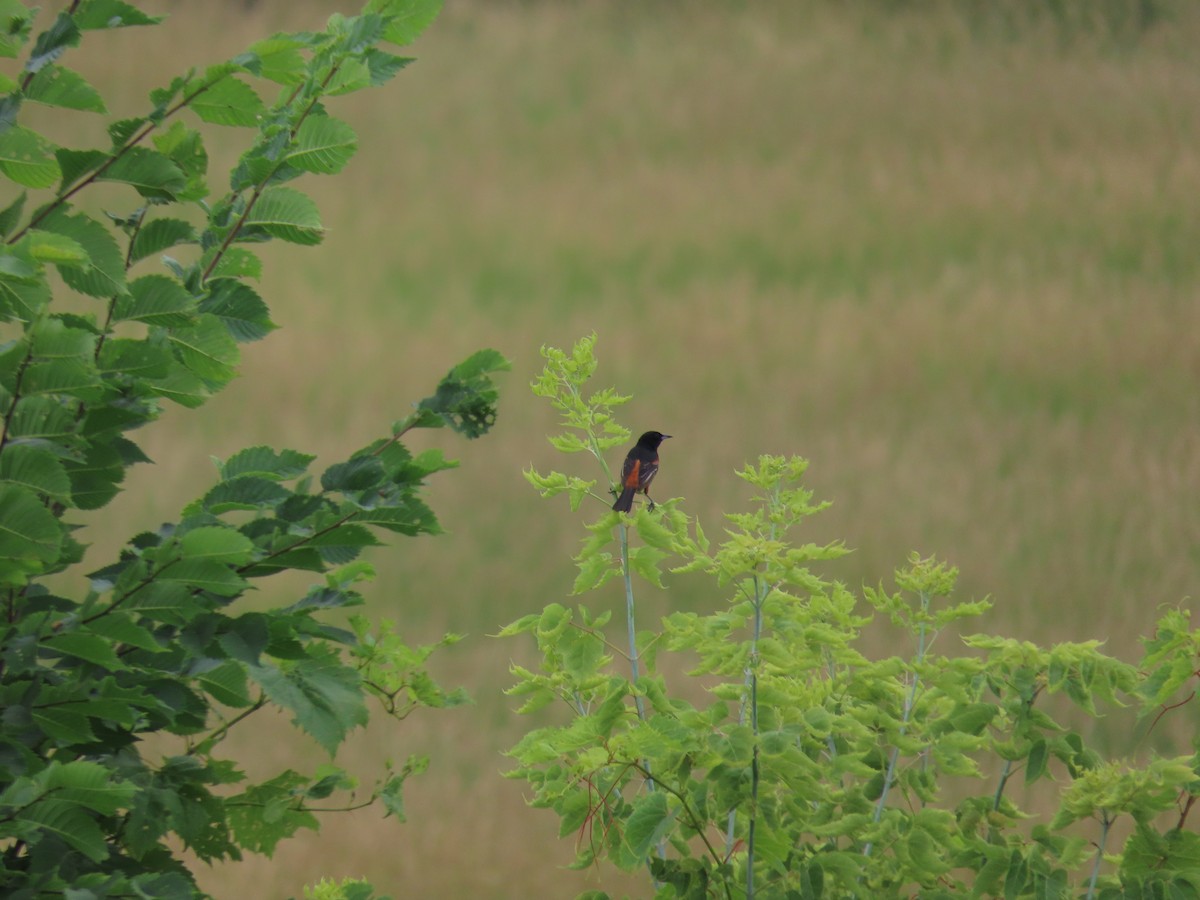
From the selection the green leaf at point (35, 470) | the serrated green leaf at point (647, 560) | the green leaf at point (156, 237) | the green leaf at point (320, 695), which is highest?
the green leaf at point (156, 237)

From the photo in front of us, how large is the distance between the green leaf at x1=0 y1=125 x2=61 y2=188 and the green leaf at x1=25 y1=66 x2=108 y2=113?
8 cm

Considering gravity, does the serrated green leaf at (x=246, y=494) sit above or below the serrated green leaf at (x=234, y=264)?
below

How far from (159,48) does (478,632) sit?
11792 mm

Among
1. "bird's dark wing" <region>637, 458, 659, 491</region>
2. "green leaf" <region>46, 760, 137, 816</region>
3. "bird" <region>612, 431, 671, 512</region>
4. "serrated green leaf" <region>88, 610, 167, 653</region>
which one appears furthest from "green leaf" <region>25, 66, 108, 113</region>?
"bird's dark wing" <region>637, 458, 659, 491</region>

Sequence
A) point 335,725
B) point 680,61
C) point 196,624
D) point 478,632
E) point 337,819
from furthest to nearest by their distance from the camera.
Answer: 1. point 680,61
2. point 478,632
3. point 337,819
4. point 196,624
5. point 335,725

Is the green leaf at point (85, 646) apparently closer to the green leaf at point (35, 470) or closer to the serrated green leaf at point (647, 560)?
the green leaf at point (35, 470)

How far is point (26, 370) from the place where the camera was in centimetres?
244

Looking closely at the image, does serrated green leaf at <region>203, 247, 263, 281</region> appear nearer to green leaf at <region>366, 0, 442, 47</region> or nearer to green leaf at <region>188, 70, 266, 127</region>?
green leaf at <region>188, 70, 266, 127</region>

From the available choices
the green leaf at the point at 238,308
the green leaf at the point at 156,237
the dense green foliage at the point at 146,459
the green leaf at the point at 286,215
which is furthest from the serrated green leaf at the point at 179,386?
the green leaf at the point at 286,215

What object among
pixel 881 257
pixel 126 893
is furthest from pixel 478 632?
pixel 126 893

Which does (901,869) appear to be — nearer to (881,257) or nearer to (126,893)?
(126,893)

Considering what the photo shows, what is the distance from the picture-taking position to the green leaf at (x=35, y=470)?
2389 millimetres

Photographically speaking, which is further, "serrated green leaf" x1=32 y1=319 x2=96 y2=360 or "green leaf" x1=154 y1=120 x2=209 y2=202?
"green leaf" x1=154 y1=120 x2=209 y2=202

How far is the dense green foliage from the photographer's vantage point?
239cm
